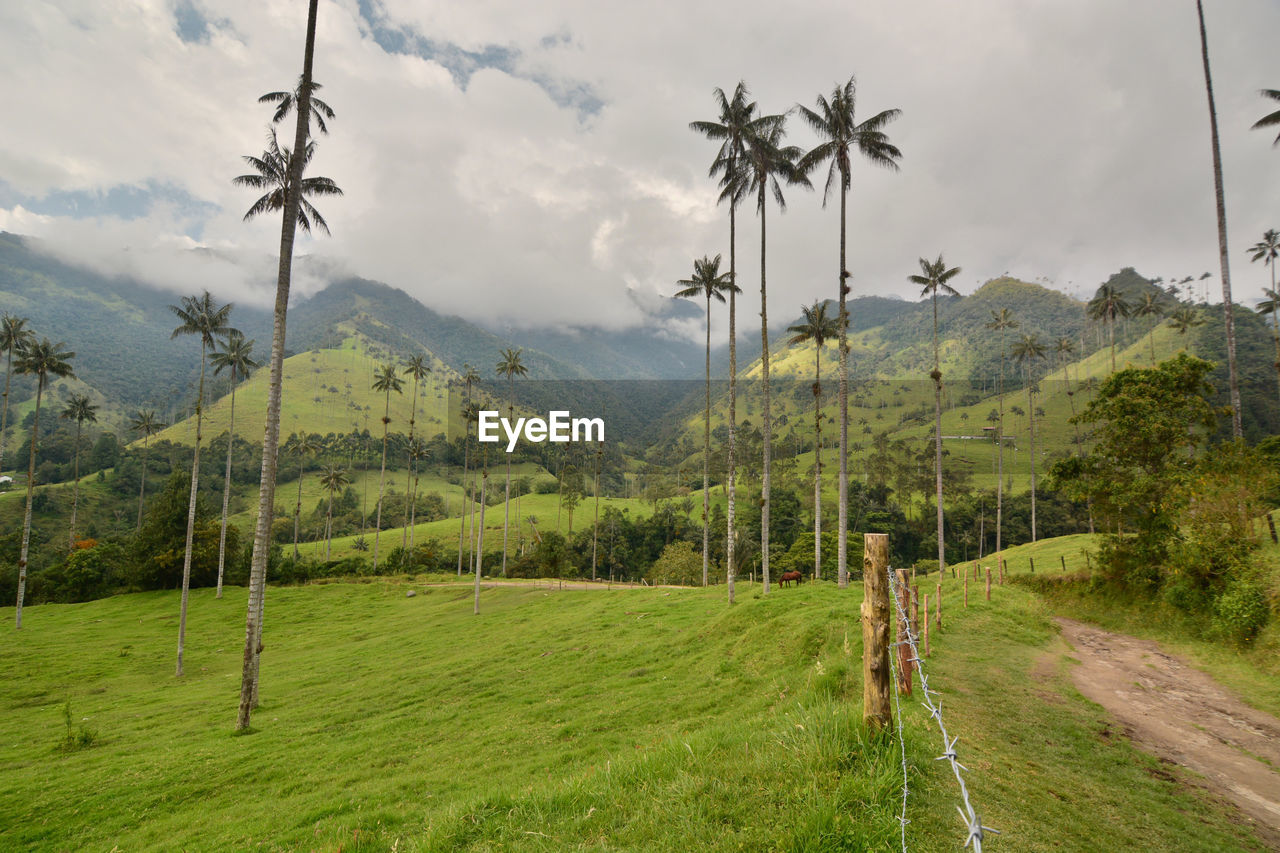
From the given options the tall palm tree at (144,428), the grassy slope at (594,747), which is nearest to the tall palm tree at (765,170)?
the grassy slope at (594,747)

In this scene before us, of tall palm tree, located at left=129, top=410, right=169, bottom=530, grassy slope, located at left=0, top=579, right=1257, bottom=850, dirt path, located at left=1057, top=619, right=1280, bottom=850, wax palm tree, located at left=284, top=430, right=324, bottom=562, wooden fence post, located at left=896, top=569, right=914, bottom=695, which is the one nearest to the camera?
grassy slope, located at left=0, top=579, right=1257, bottom=850

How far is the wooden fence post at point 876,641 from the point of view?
6.00 meters

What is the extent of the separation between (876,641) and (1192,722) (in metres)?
11.3

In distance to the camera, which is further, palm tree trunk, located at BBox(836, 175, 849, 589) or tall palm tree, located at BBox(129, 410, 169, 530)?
tall palm tree, located at BBox(129, 410, 169, 530)

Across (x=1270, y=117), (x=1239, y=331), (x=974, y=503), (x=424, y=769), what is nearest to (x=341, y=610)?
(x=424, y=769)

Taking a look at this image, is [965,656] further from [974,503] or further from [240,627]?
[974,503]

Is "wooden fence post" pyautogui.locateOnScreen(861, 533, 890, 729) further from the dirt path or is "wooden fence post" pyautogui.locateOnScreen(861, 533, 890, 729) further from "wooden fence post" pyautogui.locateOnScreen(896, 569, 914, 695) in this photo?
the dirt path

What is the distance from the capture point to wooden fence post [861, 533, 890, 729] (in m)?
6.00

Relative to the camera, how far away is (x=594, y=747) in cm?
1195

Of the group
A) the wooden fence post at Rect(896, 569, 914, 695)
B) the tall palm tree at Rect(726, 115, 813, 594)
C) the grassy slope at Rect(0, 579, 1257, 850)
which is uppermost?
the tall palm tree at Rect(726, 115, 813, 594)

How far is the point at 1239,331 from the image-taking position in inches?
5256

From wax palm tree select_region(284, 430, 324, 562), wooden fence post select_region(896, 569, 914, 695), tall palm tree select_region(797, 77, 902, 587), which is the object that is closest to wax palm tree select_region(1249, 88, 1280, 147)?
tall palm tree select_region(797, 77, 902, 587)

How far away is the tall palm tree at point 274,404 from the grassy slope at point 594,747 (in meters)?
2.00

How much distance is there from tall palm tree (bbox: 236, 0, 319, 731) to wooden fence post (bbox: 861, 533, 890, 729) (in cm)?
1836
